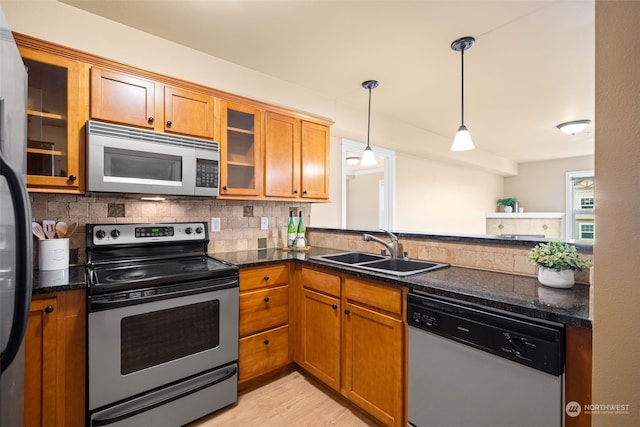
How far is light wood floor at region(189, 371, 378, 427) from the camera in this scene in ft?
5.87

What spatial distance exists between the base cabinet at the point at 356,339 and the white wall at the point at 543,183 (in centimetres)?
630

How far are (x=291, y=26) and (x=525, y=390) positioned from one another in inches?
87.3

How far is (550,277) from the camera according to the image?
1.38 meters

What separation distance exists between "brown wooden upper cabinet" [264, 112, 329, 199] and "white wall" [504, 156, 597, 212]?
18.7 feet

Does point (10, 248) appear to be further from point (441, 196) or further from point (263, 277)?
point (441, 196)

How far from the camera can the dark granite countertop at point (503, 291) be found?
1.08 m

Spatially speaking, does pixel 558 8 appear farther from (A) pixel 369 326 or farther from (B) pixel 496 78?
(A) pixel 369 326

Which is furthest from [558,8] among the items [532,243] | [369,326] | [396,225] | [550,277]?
[396,225]

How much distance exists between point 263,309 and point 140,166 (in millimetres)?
1208

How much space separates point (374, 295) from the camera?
1.67 m

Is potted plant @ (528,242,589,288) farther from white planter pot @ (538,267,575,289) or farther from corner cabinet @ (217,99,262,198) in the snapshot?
corner cabinet @ (217,99,262,198)

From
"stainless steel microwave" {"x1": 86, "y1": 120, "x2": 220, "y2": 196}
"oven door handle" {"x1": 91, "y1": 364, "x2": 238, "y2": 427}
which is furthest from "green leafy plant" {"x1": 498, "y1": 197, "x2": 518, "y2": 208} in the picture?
"oven door handle" {"x1": 91, "y1": 364, "x2": 238, "y2": 427}

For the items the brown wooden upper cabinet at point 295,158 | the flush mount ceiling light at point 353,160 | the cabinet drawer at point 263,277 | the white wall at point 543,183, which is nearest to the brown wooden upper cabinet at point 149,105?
the brown wooden upper cabinet at point 295,158

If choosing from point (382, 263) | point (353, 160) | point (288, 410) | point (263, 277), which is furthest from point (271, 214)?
point (353, 160)
